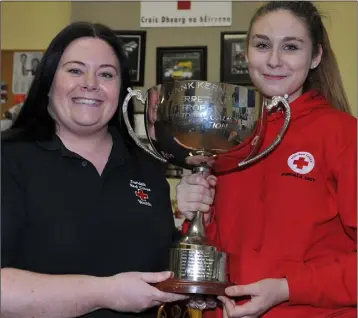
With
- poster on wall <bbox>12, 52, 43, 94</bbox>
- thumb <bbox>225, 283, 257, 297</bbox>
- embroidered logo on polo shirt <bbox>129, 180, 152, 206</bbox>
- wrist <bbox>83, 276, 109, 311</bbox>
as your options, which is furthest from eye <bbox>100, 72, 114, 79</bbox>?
poster on wall <bbox>12, 52, 43, 94</bbox>

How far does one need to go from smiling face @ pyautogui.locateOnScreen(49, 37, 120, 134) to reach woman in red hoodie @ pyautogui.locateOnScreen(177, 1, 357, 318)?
253 mm

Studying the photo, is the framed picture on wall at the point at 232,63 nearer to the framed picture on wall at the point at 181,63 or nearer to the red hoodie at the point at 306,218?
the framed picture on wall at the point at 181,63

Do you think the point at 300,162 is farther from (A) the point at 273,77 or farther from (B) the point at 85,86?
(B) the point at 85,86

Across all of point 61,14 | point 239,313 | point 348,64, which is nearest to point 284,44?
point 239,313

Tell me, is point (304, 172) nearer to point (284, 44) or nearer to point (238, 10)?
point (284, 44)

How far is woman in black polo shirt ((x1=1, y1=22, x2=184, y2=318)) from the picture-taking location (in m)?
1.15

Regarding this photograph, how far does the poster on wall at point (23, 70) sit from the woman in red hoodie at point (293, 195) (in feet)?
5.39

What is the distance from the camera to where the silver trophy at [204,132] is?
3.78 feet

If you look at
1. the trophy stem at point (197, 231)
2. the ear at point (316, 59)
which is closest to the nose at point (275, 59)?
the ear at point (316, 59)

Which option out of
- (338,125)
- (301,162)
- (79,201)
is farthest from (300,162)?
(79,201)

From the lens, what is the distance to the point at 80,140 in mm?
1353

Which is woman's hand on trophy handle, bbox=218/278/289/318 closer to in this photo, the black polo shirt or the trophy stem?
the trophy stem

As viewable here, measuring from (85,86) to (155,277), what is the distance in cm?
44

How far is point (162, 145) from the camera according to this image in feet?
4.04
